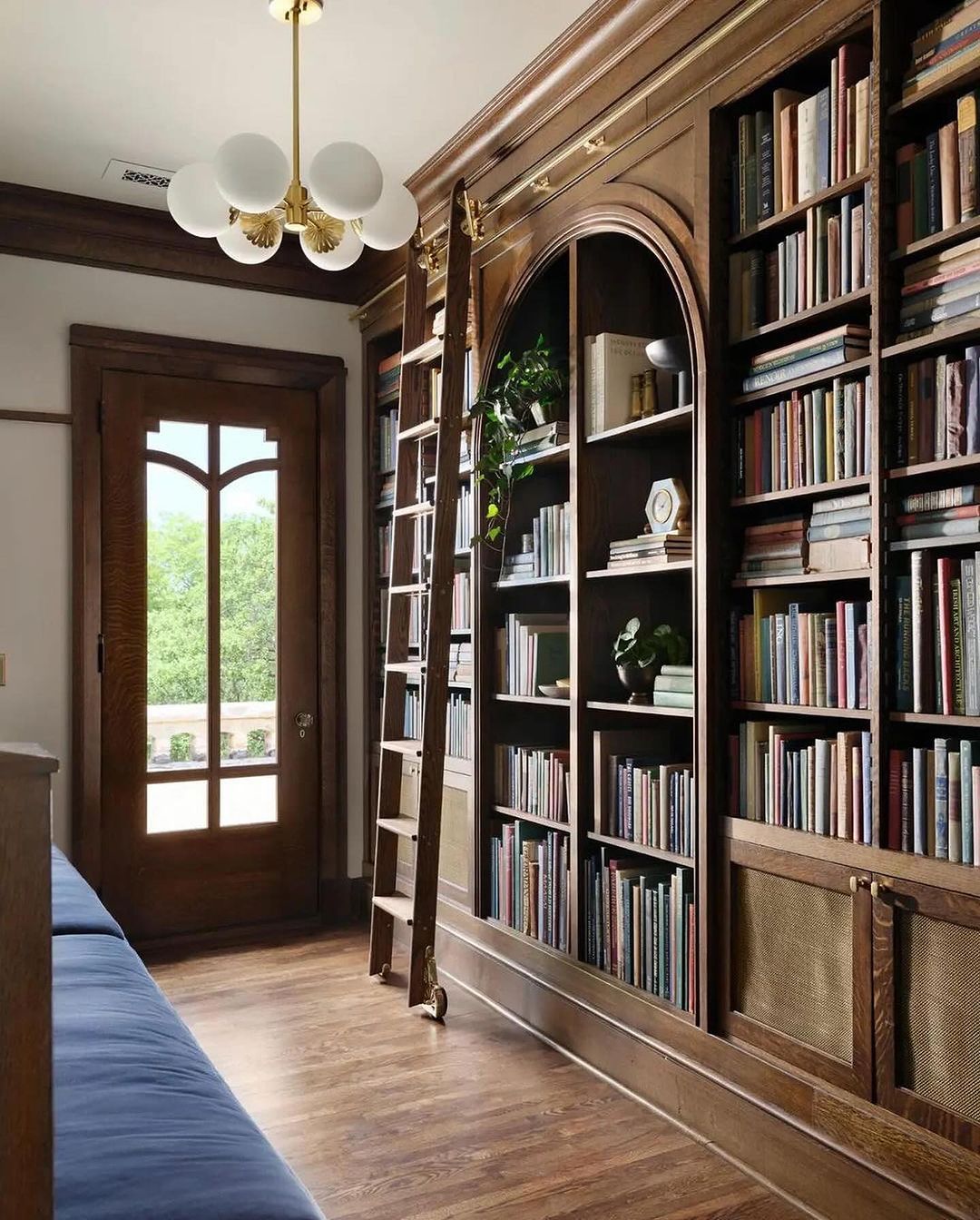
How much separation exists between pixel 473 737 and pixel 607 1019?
1.05 m

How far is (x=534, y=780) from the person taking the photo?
335 cm

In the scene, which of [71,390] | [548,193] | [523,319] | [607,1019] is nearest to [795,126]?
[548,193]

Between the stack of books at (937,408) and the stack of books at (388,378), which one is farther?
the stack of books at (388,378)

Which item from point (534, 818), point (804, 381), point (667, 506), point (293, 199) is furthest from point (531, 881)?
point (293, 199)

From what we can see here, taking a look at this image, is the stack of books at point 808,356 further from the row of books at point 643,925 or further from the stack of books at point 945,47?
the row of books at point 643,925

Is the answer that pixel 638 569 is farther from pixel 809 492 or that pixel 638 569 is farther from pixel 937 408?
pixel 937 408

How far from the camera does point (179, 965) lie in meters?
3.97

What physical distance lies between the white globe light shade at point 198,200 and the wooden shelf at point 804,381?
4.48ft

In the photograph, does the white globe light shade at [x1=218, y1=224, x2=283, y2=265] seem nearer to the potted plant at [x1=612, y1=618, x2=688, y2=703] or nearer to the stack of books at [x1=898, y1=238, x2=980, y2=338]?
the potted plant at [x1=612, y1=618, x2=688, y2=703]

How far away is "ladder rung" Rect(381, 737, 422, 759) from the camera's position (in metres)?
3.53

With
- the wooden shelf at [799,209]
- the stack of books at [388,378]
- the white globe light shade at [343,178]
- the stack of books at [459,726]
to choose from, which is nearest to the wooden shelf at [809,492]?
the wooden shelf at [799,209]

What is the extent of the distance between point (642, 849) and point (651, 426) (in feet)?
3.80

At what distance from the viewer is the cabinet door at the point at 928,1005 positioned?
6.31 ft

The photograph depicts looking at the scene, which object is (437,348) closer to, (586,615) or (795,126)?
(586,615)
